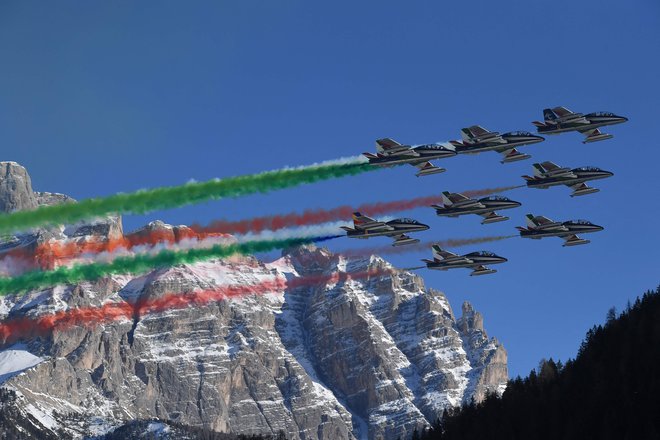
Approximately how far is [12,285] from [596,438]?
260 ft

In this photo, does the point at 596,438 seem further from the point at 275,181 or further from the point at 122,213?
the point at 122,213

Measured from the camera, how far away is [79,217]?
185 m

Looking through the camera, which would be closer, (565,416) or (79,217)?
(79,217)

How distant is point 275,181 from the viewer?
19850 centimetres

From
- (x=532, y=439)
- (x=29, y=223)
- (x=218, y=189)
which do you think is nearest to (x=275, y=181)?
(x=218, y=189)

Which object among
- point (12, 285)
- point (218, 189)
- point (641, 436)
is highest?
point (218, 189)

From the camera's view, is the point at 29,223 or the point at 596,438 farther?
the point at 596,438

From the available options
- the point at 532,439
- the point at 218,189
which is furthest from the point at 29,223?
the point at 532,439

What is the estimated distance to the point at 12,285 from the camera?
193 m

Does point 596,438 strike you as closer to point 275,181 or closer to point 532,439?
point 532,439

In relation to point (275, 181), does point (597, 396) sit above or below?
below

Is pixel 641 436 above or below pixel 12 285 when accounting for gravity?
below

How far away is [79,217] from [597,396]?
243 ft

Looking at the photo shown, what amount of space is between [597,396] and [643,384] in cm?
647
